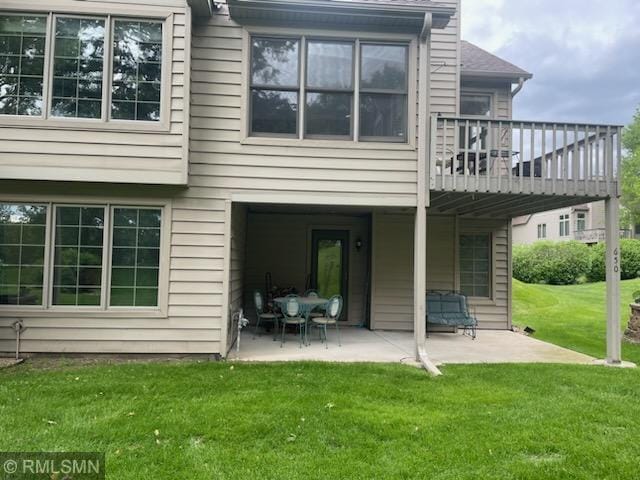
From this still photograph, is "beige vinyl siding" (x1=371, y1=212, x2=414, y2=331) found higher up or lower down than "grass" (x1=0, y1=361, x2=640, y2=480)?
higher up

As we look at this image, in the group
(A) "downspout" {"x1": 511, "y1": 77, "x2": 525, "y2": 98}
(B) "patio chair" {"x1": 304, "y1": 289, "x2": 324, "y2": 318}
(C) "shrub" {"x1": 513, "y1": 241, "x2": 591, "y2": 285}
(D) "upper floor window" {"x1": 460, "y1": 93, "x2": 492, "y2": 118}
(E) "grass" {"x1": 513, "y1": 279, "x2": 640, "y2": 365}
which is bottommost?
(E) "grass" {"x1": 513, "y1": 279, "x2": 640, "y2": 365}

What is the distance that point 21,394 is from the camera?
4043 mm

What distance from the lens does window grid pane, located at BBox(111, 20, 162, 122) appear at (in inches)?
213

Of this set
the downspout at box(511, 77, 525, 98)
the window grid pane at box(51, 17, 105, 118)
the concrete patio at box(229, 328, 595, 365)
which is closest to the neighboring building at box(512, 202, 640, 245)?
the downspout at box(511, 77, 525, 98)

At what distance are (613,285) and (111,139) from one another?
6.76m

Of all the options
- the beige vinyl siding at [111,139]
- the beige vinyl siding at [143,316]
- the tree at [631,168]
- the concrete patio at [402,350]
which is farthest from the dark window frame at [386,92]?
the tree at [631,168]

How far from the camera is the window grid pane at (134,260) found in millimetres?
5535

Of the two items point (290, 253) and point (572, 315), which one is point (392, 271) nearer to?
point (290, 253)

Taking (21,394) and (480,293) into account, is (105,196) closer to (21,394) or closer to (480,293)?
(21,394)

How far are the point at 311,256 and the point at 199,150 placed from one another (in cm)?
383

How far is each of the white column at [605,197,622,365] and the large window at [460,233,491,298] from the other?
114 inches

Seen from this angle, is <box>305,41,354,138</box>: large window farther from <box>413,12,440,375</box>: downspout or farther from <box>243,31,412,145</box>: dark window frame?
<box>413,12,440,375</box>: downspout

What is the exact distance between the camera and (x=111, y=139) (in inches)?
212

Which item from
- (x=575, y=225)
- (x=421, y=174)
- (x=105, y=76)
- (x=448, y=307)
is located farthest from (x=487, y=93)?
(x=575, y=225)
